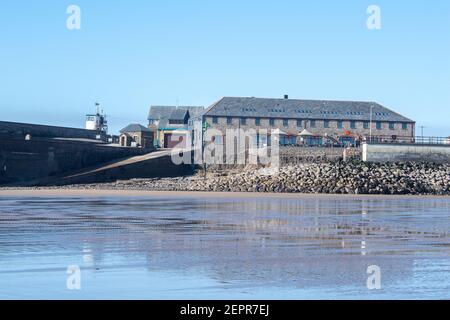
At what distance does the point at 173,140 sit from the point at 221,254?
67879 mm

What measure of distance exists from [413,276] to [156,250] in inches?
249

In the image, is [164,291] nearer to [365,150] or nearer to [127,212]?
[127,212]

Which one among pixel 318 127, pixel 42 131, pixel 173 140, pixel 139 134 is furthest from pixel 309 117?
pixel 42 131

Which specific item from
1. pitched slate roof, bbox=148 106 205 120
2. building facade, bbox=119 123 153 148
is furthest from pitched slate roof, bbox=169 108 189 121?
building facade, bbox=119 123 153 148

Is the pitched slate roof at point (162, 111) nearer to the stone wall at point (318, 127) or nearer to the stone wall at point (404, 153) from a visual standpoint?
the stone wall at point (318, 127)

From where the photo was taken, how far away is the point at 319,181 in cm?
5609

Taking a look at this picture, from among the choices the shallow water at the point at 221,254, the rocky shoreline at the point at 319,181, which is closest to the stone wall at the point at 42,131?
the rocky shoreline at the point at 319,181

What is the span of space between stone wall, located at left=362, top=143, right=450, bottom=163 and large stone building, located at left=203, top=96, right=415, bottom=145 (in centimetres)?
1494

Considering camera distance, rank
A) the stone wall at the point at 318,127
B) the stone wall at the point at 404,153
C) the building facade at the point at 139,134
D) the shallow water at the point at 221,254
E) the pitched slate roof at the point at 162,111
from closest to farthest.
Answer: the shallow water at the point at 221,254 → the stone wall at the point at 404,153 → the stone wall at the point at 318,127 → the building facade at the point at 139,134 → the pitched slate roof at the point at 162,111

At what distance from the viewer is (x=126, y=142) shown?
77.5 metres

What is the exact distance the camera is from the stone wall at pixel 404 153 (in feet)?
211

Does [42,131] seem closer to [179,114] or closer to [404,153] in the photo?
[179,114]

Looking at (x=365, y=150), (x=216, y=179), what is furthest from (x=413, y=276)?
(x=365, y=150)

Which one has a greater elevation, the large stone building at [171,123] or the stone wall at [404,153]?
the large stone building at [171,123]
